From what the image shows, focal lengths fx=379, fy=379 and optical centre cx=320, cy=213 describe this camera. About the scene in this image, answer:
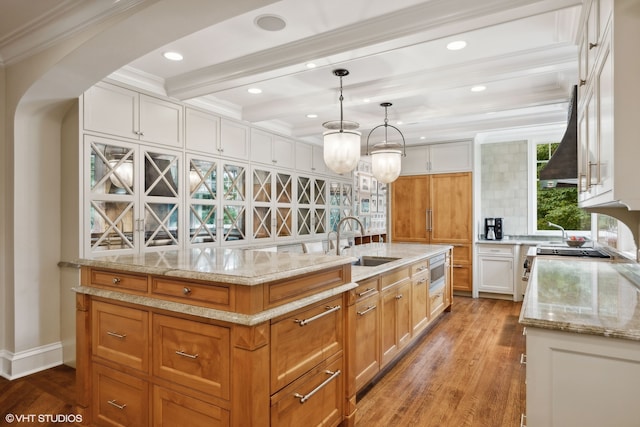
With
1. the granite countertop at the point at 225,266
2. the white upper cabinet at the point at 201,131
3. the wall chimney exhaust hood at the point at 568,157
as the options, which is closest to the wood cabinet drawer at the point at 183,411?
the granite countertop at the point at 225,266

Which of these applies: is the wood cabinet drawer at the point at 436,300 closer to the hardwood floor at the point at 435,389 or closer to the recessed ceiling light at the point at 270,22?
the hardwood floor at the point at 435,389

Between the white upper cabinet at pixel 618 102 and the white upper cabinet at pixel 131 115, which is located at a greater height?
the white upper cabinet at pixel 131 115

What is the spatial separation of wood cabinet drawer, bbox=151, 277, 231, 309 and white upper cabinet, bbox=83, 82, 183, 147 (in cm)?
187

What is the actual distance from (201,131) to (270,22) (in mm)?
1714

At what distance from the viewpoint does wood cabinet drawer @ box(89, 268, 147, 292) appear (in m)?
1.86

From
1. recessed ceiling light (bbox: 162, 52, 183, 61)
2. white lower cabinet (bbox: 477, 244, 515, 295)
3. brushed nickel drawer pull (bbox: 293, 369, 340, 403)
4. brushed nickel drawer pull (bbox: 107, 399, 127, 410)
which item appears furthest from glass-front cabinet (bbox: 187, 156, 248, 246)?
white lower cabinet (bbox: 477, 244, 515, 295)

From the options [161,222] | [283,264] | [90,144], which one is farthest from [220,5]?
[161,222]

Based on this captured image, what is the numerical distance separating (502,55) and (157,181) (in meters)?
3.06

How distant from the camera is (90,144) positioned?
2.96 m

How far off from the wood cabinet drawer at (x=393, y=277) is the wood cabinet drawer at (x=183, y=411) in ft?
→ 4.76

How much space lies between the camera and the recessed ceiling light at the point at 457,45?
8.98 ft

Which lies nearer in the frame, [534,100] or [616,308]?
[616,308]

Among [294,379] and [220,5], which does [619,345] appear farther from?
[220,5]

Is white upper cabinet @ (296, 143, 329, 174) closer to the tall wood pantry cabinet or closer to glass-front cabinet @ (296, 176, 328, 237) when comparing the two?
glass-front cabinet @ (296, 176, 328, 237)
